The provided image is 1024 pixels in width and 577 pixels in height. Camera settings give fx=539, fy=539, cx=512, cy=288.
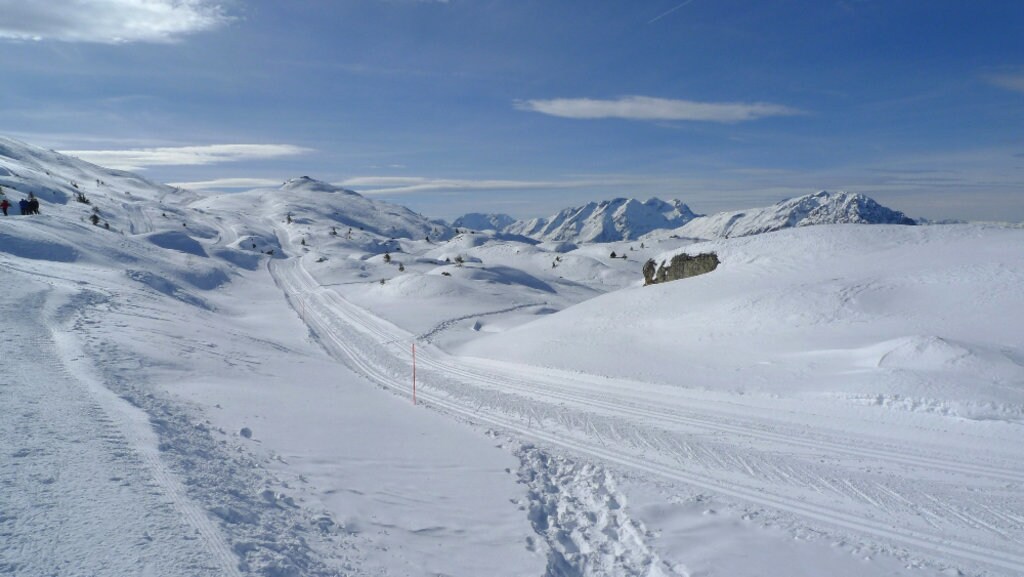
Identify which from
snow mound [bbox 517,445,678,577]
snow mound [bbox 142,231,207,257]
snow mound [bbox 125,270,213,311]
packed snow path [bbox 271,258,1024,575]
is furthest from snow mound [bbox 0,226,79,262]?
snow mound [bbox 517,445,678,577]

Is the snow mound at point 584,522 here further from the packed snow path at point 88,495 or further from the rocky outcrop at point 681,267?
the rocky outcrop at point 681,267

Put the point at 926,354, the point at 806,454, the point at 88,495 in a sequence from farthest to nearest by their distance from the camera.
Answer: the point at 926,354, the point at 806,454, the point at 88,495

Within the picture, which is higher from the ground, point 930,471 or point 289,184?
point 289,184

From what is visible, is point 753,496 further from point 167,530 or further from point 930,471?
point 167,530

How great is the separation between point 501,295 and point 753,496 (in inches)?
1014

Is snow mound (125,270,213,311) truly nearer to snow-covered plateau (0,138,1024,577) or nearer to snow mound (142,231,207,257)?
snow-covered plateau (0,138,1024,577)

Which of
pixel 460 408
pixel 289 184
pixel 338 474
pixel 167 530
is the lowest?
pixel 460 408

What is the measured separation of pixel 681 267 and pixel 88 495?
80.3ft

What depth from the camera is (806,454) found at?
933 centimetres

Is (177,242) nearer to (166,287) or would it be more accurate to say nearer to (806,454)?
(166,287)

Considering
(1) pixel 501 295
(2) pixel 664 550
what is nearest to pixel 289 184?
(1) pixel 501 295

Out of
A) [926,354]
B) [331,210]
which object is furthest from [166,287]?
[331,210]

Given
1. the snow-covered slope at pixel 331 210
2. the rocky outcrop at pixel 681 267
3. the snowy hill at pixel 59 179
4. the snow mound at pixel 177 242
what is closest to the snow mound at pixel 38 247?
the snow mound at pixel 177 242

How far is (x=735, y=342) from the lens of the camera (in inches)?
619
